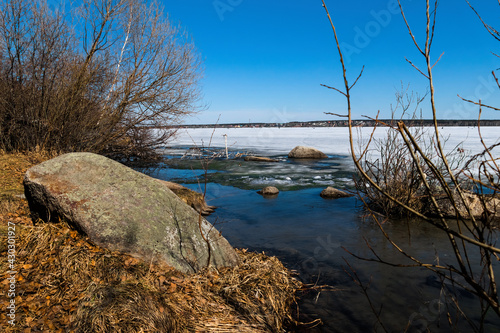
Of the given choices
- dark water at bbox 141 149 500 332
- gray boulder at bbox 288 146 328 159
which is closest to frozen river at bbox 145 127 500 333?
dark water at bbox 141 149 500 332

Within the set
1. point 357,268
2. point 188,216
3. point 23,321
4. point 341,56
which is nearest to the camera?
point 341,56

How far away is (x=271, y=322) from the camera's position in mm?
3654

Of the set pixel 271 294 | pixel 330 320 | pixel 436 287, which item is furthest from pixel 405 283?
pixel 271 294

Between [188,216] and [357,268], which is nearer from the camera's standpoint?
[188,216]

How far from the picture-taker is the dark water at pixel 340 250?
13.4 feet

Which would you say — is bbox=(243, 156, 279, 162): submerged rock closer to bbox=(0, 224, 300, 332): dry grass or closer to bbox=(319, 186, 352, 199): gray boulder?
bbox=(319, 186, 352, 199): gray boulder

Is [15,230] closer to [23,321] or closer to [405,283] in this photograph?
[23,321]

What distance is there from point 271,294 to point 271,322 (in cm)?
40

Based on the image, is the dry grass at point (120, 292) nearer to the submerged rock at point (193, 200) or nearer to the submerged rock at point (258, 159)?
the submerged rock at point (193, 200)

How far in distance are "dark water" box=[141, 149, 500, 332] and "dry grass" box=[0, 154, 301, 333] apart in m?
0.68

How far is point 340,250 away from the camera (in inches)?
252

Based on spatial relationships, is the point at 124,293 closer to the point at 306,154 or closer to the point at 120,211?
the point at 120,211

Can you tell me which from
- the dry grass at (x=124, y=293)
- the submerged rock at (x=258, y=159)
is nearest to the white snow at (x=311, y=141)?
the submerged rock at (x=258, y=159)

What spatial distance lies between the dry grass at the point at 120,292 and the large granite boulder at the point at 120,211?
0.16 m
